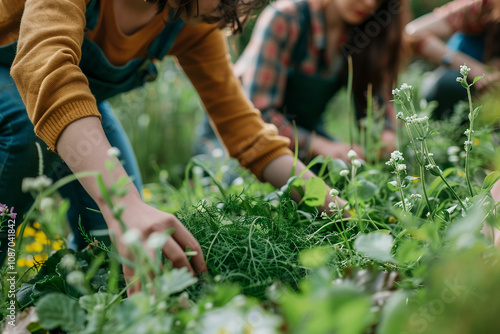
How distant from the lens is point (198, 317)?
41cm

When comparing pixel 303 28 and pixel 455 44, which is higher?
pixel 303 28

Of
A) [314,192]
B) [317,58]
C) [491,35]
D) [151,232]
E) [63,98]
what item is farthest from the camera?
[491,35]

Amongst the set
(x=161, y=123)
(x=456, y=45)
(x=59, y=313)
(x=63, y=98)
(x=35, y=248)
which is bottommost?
(x=161, y=123)

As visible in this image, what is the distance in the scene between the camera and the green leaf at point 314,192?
791 millimetres

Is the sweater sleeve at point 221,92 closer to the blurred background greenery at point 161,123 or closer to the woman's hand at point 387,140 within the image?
the woman's hand at point 387,140

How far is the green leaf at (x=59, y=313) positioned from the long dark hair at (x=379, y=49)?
1.52 meters

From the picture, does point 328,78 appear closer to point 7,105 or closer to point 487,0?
point 487,0

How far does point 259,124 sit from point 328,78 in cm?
88

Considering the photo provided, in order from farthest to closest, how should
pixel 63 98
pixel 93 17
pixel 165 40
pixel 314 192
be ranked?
pixel 165 40, pixel 93 17, pixel 314 192, pixel 63 98

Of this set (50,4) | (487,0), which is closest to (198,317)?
(50,4)

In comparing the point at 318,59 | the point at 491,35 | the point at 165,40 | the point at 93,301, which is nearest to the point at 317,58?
the point at 318,59

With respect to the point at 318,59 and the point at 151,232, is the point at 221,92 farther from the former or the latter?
the point at 318,59

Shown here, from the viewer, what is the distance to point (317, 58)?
1.80 metres

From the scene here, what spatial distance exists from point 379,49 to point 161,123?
1.13 m
